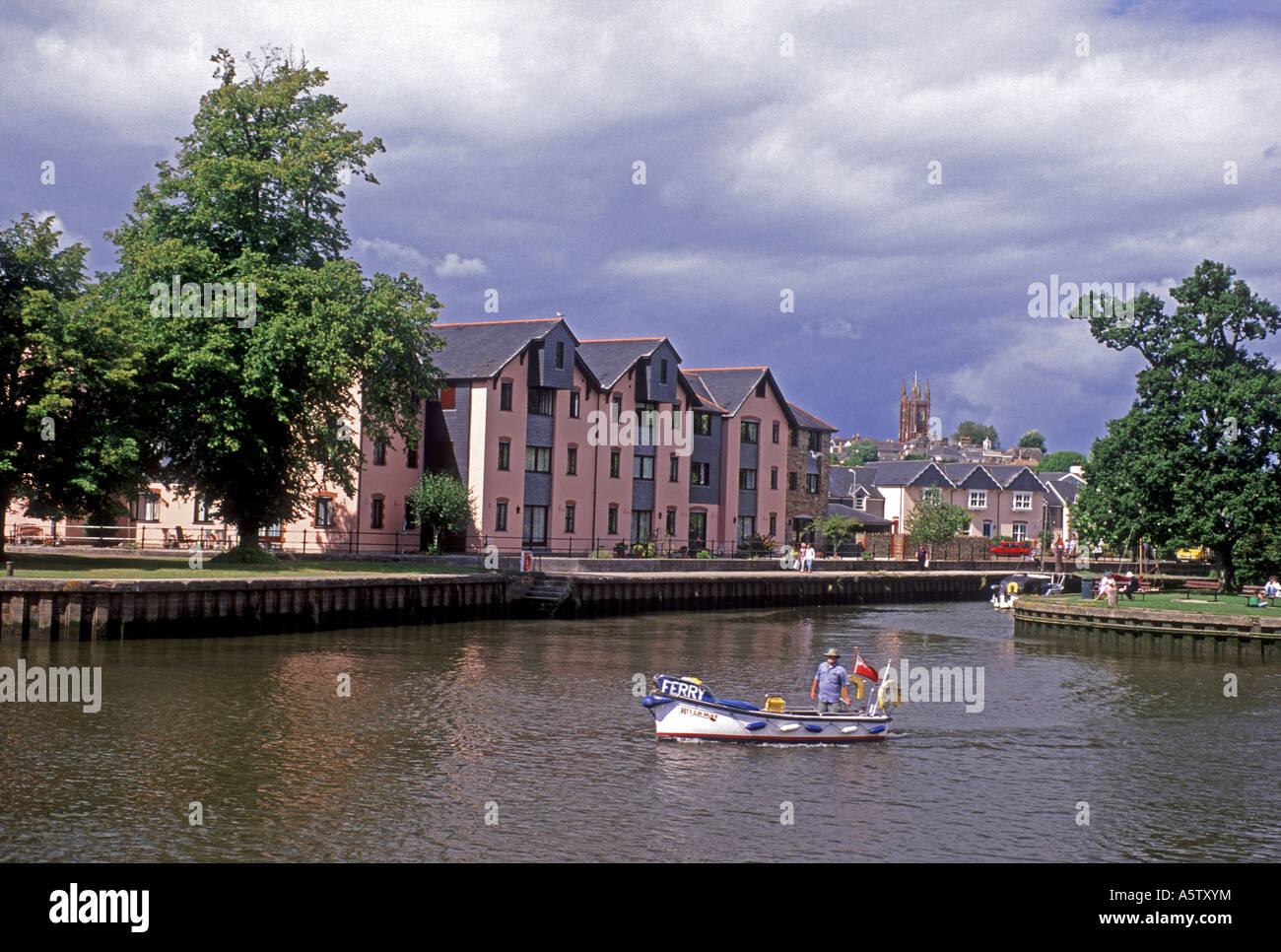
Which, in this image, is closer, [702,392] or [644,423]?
[644,423]

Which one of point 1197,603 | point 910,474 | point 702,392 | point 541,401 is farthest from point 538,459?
point 910,474

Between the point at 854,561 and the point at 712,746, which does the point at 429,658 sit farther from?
the point at 854,561

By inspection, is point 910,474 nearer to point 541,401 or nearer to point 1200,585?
point 1200,585

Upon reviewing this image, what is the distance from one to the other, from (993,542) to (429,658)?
91991mm

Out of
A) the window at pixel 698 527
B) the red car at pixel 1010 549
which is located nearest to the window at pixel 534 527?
the window at pixel 698 527

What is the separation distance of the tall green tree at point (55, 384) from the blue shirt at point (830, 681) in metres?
27.8

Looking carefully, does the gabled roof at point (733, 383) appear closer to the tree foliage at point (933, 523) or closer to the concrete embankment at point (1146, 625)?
the tree foliage at point (933, 523)

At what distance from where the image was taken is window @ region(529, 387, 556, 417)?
76.5 metres

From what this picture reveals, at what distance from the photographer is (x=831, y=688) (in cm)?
2923

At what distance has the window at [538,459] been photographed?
251 ft

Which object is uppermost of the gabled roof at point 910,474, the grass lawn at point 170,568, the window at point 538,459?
the gabled roof at point 910,474

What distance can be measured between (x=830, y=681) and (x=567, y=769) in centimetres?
762
